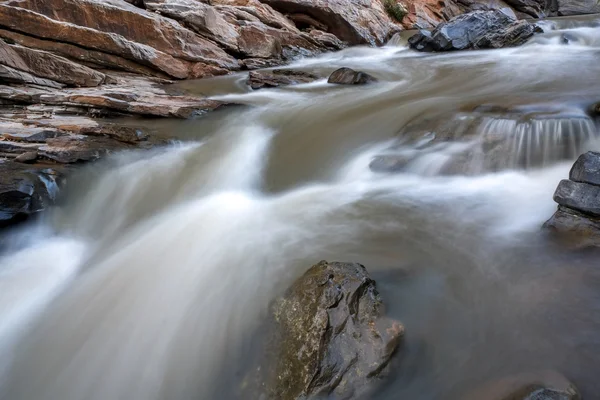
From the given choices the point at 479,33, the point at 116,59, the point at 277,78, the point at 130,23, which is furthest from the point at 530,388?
the point at 479,33

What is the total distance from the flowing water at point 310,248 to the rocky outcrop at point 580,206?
0.48 ft

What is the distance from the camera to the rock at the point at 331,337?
2275 mm

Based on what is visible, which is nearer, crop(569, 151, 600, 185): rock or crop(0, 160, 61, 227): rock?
crop(569, 151, 600, 185): rock

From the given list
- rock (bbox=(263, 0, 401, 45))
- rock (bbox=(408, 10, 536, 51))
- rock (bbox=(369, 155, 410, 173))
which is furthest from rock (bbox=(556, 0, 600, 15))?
rock (bbox=(369, 155, 410, 173))

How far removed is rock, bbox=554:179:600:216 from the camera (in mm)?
3143

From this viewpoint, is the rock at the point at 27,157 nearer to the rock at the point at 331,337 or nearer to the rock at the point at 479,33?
the rock at the point at 331,337

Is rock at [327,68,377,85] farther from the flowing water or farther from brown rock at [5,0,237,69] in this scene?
brown rock at [5,0,237,69]

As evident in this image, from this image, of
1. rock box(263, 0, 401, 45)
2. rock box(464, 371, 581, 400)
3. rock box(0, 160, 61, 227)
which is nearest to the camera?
rock box(464, 371, 581, 400)

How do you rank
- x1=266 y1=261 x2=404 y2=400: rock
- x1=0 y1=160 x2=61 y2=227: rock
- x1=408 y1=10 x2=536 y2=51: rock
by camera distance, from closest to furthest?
x1=266 y1=261 x2=404 y2=400: rock
x1=0 y1=160 x2=61 y2=227: rock
x1=408 y1=10 x2=536 y2=51: rock

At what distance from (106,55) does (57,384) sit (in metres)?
8.21

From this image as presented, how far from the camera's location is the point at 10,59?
23.8 feet

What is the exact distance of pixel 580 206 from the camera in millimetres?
3205

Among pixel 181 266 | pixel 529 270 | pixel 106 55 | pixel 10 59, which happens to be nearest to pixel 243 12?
pixel 106 55

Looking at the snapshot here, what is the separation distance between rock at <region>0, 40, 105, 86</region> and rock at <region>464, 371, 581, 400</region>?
8.54 metres
